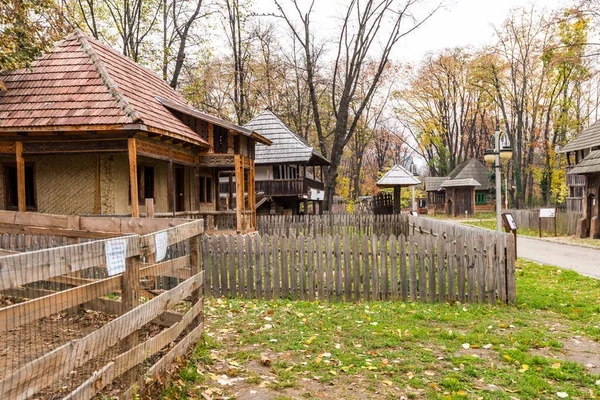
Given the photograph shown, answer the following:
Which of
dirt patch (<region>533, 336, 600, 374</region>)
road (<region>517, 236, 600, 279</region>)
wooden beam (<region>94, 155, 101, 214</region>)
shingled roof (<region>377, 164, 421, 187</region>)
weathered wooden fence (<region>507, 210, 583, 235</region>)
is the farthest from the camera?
shingled roof (<region>377, 164, 421, 187</region>)

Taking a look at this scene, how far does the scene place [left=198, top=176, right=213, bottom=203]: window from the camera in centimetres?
1884

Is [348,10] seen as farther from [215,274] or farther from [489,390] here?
[489,390]

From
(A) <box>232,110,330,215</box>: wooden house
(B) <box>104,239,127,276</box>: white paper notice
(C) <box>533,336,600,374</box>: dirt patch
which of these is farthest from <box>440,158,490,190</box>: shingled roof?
(B) <box>104,239,127,276</box>: white paper notice

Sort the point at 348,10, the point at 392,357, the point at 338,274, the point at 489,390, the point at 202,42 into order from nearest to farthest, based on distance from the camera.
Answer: the point at 489,390, the point at 392,357, the point at 338,274, the point at 348,10, the point at 202,42

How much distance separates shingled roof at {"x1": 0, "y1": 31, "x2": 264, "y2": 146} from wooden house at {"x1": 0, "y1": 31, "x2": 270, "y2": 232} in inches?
1.2

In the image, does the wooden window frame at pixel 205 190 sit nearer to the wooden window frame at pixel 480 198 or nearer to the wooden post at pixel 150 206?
the wooden post at pixel 150 206

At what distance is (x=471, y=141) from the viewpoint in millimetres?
57062

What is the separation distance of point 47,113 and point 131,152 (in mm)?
2630

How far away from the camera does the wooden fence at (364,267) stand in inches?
311

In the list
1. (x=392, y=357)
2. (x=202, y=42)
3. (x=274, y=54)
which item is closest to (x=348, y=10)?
(x=202, y=42)

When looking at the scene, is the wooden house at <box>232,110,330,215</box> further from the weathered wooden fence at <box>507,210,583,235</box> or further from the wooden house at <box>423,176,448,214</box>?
the wooden house at <box>423,176,448,214</box>

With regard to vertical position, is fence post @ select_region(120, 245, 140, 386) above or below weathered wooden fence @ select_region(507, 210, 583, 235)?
above

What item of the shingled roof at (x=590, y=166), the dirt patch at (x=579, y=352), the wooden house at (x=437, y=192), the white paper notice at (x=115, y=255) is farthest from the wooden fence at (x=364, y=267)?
the wooden house at (x=437, y=192)

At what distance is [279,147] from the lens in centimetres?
2797
